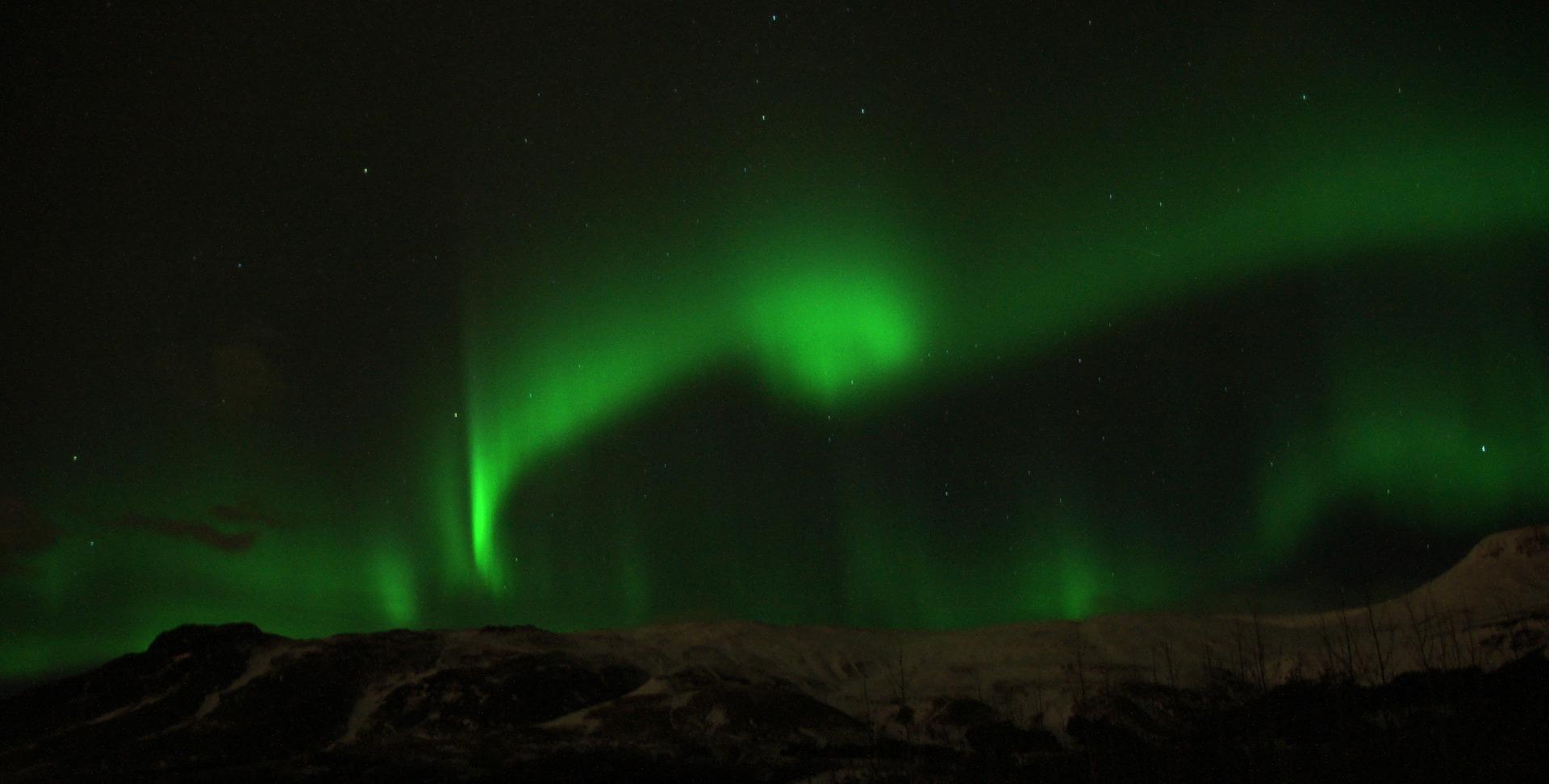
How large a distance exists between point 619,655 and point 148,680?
177 ft

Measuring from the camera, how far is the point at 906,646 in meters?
165

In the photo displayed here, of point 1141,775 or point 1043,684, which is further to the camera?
point 1043,684

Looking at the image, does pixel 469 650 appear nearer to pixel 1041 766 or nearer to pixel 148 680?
pixel 148 680

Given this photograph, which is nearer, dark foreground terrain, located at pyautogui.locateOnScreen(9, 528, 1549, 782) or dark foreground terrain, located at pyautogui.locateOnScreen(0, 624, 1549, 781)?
dark foreground terrain, located at pyautogui.locateOnScreen(0, 624, 1549, 781)

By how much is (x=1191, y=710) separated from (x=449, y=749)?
7790 cm

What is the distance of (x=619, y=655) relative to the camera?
136125 mm

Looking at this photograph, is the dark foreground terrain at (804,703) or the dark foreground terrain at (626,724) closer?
the dark foreground terrain at (626,724)

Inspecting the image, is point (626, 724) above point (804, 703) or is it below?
above

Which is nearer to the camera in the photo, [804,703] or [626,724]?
[626,724]

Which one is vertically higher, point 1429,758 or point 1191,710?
point 1429,758

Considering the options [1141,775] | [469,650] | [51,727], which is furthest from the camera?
[469,650]

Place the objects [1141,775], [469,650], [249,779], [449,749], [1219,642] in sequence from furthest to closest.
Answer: [1219,642] → [469,650] → [449,749] → [249,779] → [1141,775]

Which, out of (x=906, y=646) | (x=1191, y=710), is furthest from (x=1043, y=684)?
(x=906, y=646)

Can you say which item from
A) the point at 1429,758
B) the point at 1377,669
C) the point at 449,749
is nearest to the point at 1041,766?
the point at 1429,758
